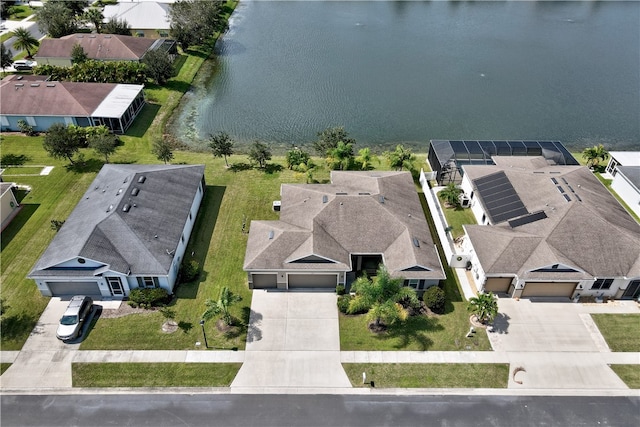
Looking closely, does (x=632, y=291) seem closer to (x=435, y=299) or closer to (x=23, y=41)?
(x=435, y=299)

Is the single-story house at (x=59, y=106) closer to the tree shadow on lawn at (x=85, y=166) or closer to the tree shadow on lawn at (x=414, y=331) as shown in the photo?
the tree shadow on lawn at (x=85, y=166)

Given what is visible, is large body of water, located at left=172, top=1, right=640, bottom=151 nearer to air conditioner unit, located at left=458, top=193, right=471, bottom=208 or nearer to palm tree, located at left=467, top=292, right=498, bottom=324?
air conditioner unit, located at left=458, top=193, right=471, bottom=208

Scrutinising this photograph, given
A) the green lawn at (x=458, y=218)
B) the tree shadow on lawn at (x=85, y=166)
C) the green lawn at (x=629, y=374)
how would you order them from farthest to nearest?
the tree shadow on lawn at (x=85, y=166)
the green lawn at (x=458, y=218)
the green lawn at (x=629, y=374)

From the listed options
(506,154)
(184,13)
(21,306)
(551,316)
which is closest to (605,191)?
(506,154)

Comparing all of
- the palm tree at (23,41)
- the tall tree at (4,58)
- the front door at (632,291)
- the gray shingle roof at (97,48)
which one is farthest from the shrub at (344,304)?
the palm tree at (23,41)

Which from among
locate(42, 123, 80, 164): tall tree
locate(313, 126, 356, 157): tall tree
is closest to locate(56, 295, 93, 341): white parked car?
locate(42, 123, 80, 164): tall tree

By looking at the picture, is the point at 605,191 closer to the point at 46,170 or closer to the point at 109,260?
the point at 109,260
